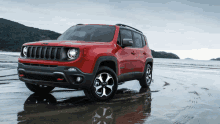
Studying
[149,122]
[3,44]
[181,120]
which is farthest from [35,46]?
[3,44]

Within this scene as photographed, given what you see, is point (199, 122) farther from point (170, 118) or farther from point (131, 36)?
point (131, 36)

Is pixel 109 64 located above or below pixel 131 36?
below

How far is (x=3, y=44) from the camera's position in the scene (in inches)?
6614

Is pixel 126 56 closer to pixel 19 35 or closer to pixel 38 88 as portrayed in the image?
pixel 38 88

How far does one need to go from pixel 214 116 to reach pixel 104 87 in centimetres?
238

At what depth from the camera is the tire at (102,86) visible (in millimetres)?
4770

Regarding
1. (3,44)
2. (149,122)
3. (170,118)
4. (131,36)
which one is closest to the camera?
(149,122)

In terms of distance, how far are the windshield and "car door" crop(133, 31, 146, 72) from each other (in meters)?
1.24

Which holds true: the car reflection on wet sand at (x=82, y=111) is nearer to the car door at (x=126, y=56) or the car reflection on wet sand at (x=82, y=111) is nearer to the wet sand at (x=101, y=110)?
the wet sand at (x=101, y=110)

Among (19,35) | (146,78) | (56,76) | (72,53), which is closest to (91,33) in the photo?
(72,53)

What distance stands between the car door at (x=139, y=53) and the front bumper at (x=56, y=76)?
2417 millimetres

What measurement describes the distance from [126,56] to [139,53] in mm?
1108

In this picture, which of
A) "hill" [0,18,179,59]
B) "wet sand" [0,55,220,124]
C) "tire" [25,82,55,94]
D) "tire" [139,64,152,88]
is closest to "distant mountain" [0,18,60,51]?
"hill" [0,18,179,59]

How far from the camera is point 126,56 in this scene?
230 inches
